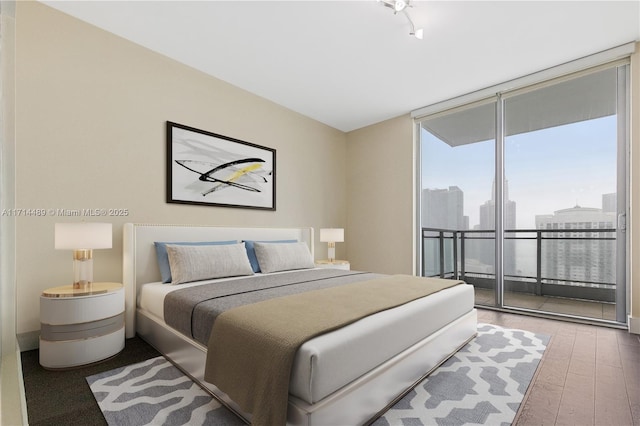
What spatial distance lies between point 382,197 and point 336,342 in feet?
12.1

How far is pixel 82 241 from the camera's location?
7.16 ft

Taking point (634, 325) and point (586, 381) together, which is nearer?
point (586, 381)

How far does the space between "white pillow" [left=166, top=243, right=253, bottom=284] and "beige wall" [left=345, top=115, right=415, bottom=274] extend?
Result: 241 centimetres

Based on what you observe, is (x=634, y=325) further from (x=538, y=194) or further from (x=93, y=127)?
(x=93, y=127)

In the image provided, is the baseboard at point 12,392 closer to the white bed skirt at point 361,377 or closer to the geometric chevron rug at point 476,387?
the white bed skirt at point 361,377

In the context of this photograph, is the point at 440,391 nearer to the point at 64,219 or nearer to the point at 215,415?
the point at 215,415

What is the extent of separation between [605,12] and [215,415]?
3.99 m

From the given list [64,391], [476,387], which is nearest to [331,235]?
[476,387]

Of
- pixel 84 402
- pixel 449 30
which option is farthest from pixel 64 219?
pixel 449 30

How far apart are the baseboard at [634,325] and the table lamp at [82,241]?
462 cm

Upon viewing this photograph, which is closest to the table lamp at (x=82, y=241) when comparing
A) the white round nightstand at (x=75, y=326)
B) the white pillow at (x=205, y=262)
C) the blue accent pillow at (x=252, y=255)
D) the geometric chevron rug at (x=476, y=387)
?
the white round nightstand at (x=75, y=326)

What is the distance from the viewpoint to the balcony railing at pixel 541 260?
322 cm

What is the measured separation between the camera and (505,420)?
1.54 metres

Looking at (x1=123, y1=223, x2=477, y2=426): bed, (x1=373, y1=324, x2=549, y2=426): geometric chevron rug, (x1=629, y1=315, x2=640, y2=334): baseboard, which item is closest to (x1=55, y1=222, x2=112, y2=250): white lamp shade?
(x1=123, y1=223, x2=477, y2=426): bed
